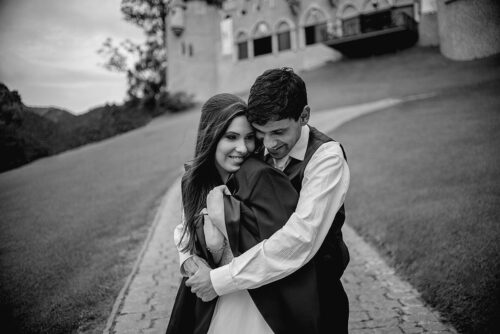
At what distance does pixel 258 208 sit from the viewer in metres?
1.67

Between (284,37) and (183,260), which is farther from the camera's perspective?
(284,37)

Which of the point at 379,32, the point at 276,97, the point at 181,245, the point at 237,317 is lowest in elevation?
the point at 237,317

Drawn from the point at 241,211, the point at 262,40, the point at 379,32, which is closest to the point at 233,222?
the point at 241,211

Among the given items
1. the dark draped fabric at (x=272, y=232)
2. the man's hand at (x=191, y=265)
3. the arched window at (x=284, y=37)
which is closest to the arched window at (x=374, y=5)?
the arched window at (x=284, y=37)

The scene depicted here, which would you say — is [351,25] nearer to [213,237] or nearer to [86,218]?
[86,218]

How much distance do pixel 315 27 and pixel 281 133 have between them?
31.9 meters

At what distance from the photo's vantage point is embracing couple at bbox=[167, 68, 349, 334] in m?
1.65

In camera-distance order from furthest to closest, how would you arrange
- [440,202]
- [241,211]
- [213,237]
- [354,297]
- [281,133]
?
[440,202] < [354,297] < [281,133] < [213,237] < [241,211]

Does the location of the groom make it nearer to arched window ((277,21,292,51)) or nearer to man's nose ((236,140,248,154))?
man's nose ((236,140,248,154))

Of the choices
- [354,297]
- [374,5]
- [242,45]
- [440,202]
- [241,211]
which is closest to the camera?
[241,211]

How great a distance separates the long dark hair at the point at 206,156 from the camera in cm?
200

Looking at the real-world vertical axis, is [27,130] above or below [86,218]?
above

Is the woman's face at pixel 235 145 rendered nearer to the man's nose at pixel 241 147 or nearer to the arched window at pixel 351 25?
the man's nose at pixel 241 147

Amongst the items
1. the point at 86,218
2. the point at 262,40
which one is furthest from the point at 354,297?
the point at 262,40
